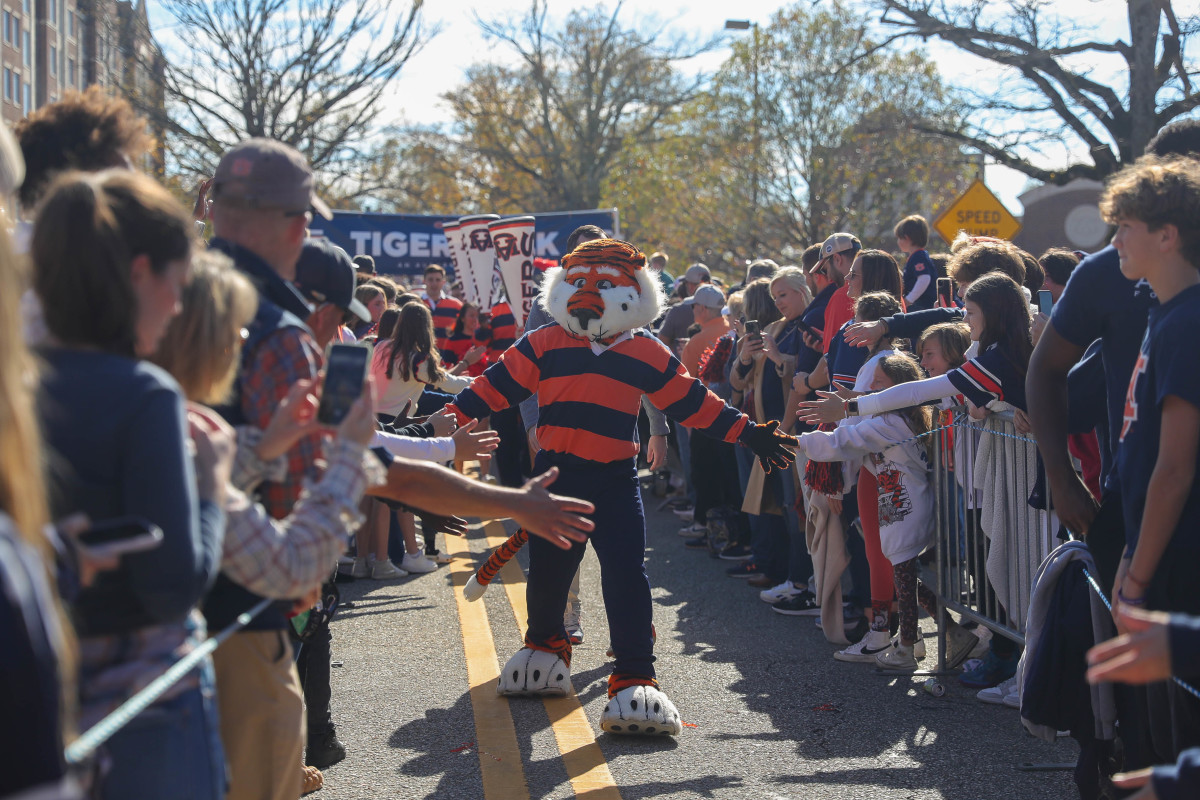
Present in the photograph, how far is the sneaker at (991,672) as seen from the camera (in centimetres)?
558

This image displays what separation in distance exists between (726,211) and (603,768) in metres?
28.8

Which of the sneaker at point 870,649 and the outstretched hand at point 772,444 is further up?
the outstretched hand at point 772,444

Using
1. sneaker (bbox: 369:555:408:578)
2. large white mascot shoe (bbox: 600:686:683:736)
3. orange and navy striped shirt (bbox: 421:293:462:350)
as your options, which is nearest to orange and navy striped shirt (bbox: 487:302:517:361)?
orange and navy striped shirt (bbox: 421:293:462:350)

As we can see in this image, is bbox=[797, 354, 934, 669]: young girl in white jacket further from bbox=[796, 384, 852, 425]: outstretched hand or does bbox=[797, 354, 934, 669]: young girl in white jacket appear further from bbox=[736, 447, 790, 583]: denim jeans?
bbox=[736, 447, 790, 583]: denim jeans

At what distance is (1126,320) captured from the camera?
3568mm

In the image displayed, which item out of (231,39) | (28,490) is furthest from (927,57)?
(28,490)

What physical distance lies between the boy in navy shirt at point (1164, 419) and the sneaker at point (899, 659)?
264cm

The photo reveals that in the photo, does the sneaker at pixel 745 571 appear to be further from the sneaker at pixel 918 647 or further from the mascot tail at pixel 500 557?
the mascot tail at pixel 500 557

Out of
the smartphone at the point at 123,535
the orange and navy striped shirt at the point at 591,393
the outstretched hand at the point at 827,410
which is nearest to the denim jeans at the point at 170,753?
the smartphone at the point at 123,535

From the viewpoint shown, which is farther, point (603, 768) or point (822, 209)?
point (822, 209)

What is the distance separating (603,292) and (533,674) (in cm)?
186

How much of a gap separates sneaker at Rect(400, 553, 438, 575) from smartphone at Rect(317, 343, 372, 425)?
6388 millimetres

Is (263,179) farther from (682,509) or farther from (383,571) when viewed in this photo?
(682,509)

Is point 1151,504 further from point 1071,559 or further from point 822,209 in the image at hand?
point 822,209
